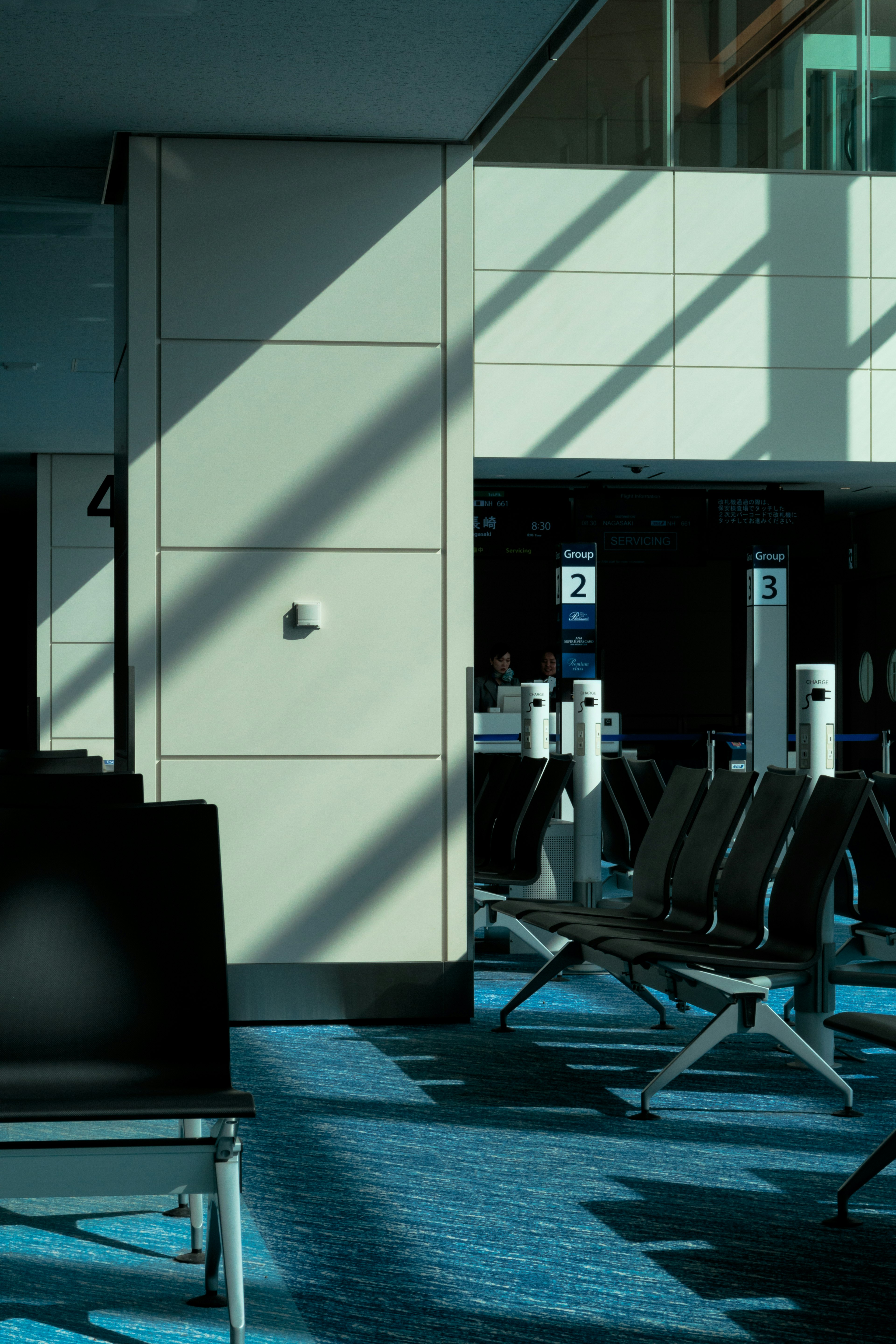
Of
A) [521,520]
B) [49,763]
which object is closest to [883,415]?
[521,520]

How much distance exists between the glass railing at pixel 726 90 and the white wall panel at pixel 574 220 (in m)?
0.23

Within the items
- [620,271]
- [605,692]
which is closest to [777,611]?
[620,271]

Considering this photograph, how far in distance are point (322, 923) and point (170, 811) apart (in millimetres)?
2552

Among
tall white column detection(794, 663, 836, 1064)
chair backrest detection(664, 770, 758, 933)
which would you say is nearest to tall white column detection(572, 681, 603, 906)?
tall white column detection(794, 663, 836, 1064)

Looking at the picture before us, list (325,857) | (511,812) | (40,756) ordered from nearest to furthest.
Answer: (40,756) < (325,857) < (511,812)

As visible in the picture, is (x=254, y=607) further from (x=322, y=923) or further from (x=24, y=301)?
(x=24, y=301)

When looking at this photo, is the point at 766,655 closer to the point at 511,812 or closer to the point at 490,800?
the point at 490,800

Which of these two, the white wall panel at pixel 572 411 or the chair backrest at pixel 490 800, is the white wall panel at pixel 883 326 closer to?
the white wall panel at pixel 572 411

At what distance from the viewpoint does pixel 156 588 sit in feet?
16.8

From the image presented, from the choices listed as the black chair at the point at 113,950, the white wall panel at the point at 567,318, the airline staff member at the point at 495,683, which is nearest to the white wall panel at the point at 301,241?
the black chair at the point at 113,950

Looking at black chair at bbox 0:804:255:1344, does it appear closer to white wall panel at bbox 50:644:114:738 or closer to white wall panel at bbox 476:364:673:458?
white wall panel at bbox 476:364:673:458

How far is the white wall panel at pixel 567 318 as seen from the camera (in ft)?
37.5

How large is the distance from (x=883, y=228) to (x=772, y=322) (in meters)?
1.25

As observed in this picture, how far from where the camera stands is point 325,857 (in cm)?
518
